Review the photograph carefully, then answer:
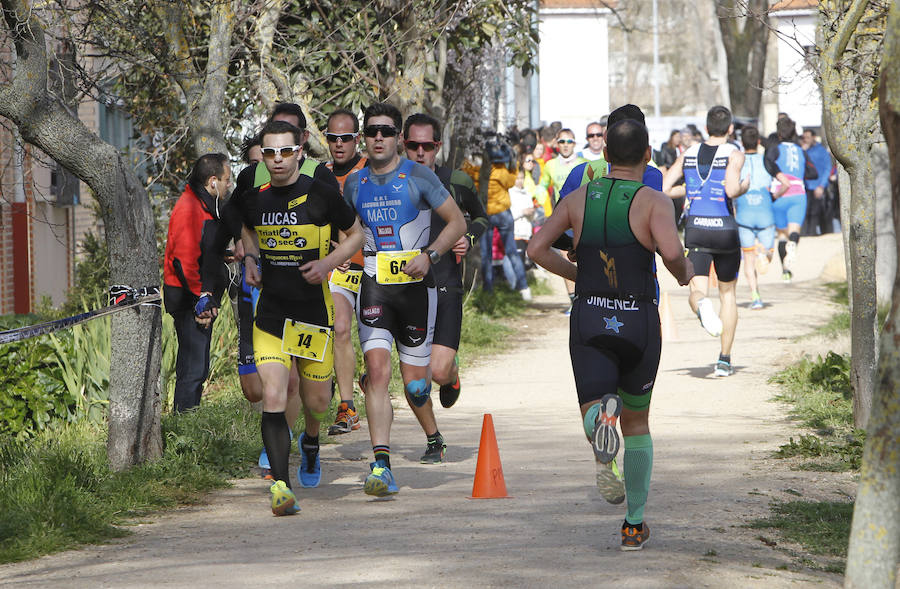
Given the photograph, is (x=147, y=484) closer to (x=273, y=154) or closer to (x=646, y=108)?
(x=273, y=154)

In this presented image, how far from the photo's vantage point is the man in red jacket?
8945mm

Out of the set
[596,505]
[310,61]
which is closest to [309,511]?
[596,505]

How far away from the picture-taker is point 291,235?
22.7 ft

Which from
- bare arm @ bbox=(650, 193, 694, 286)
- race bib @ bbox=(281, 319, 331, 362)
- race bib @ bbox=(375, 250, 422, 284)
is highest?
bare arm @ bbox=(650, 193, 694, 286)

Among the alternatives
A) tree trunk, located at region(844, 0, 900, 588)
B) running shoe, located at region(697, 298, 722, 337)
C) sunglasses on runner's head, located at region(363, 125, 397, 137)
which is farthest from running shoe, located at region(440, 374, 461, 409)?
tree trunk, located at region(844, 0, 900, 588)

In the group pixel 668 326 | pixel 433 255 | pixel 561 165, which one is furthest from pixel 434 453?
pixel 561 165

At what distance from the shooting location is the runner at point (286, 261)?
269 inches

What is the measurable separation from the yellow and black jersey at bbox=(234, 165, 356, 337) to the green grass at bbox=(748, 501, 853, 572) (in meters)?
2.49

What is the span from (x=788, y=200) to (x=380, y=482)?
49.7 ft

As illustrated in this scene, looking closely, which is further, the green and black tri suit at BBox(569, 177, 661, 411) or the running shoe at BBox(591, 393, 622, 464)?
the green and black tri suit at BBox(569, 177, 661, 411)

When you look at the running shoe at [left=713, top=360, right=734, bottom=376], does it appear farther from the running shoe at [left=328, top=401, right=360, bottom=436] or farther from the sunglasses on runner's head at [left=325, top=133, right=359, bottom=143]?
the sunglasses on runner's head at [left=325, top=133, right=359, bottom=143]

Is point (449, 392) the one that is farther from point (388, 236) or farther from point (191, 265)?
point (191, 265)

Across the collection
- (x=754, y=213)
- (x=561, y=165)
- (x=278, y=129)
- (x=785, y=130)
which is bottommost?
(x=754, y=213)

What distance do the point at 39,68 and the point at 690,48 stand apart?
84007mm
